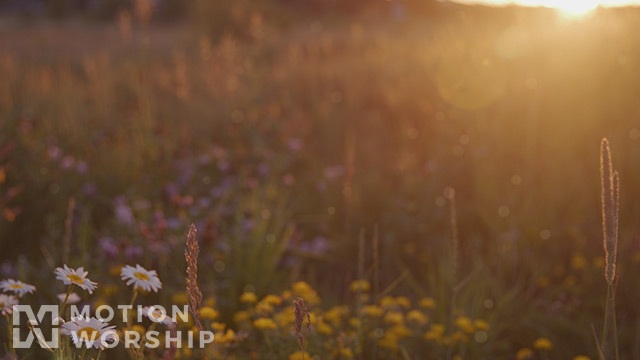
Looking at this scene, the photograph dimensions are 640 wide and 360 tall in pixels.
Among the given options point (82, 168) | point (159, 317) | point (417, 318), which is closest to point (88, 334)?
point (159, 317)

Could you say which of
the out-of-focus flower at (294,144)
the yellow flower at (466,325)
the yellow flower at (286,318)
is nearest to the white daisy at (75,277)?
the yellow flower at (286,318)

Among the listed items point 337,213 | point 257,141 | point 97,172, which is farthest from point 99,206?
point 337,213

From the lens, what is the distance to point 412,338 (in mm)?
2186

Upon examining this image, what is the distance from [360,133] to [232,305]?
247 centimetres

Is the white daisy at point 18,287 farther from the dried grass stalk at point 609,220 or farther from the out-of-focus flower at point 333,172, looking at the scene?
the out-of-focus flower at point 333,172

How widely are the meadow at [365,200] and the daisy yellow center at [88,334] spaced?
13cm

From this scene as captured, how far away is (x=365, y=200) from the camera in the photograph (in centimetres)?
361

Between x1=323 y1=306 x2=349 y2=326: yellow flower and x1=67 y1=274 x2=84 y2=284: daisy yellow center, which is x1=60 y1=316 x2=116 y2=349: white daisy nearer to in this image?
x1=67 y1=274 x2=84 y2=284: daisy yellow center

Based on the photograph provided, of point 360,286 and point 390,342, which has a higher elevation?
point 360,286

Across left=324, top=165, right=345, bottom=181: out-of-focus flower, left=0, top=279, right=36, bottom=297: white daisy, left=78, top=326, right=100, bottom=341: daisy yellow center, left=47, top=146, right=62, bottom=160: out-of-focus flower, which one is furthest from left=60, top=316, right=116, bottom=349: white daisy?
left=47, top=146, right=62, bottom=160: out-of-focus flower

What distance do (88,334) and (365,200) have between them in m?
2.76

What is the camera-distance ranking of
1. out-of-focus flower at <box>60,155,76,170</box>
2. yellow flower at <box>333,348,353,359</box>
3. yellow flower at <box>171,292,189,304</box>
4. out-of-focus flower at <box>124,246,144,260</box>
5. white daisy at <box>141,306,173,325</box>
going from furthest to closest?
1. out-of-focus flower at <box>60,155,76,170</box>
2. out-of-focus flower at <box>124,246,144,260</box>
3. yellow flower at <box>171,292,189,304</box>
4. yellow flower at <box>333,348,353,359</box>
5. white daisy at <box>141,306,173,325</box>

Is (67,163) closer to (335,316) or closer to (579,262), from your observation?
(335,316)

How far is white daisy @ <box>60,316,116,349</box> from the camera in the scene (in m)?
0.92
